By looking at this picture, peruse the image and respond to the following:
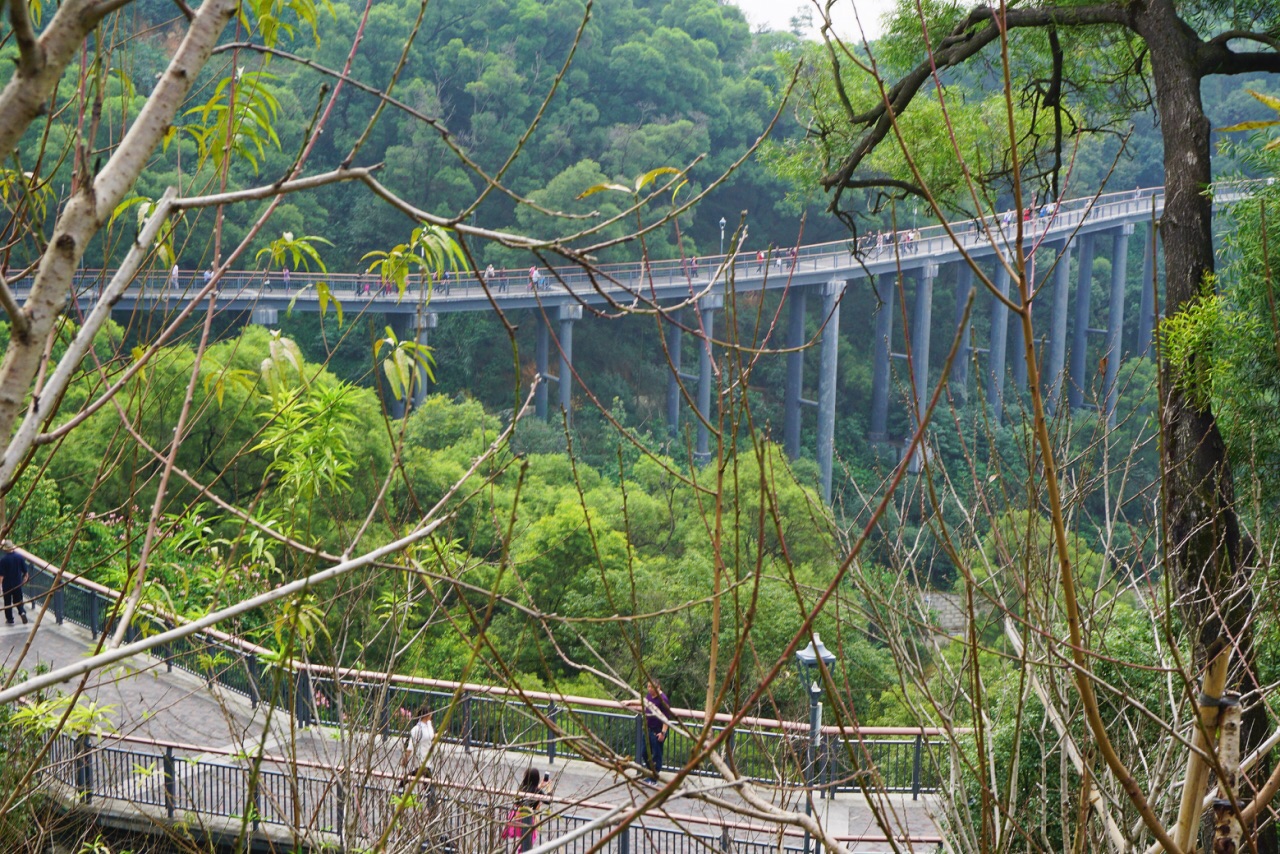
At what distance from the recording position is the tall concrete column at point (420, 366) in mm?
2002

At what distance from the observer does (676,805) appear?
325 inches

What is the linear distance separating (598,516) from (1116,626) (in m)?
10.5

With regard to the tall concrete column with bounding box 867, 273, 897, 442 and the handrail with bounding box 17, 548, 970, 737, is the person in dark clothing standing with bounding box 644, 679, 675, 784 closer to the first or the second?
the handrail with bounding box 17, 548, 970, 737

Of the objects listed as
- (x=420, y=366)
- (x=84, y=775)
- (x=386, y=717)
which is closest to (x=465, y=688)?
(x=386, y=717)

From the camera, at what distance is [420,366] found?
2.15 metres

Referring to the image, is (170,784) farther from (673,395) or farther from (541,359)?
(673,395)

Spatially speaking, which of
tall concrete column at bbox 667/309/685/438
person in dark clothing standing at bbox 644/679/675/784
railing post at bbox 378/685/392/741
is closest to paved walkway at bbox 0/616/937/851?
railing post at bbox 378/685/392/741

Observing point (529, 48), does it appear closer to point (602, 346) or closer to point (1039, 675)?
point (602, 346)

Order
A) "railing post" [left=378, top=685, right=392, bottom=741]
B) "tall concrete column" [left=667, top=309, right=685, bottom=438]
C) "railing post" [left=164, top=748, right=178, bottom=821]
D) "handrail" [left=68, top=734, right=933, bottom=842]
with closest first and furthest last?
"handrail" [left=68, top=734, right=933, bottom=842], "railing post" [left=378, top=685, right=392, bottom=741], "railing post" [left=164, top=748, right=178, bottom=821], "tall concrete column" [left=667, top=309, right=685, bottom=438]

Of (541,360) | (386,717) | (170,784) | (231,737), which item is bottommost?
(170,784)

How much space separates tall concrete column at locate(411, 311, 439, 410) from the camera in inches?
78.8

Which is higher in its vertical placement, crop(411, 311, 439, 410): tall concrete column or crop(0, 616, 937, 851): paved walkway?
crop(411, 311, 439, 410): tall concrete column

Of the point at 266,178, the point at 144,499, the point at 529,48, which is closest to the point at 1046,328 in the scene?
the point at 529,48

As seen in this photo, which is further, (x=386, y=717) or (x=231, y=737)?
(x=231, y=737)
